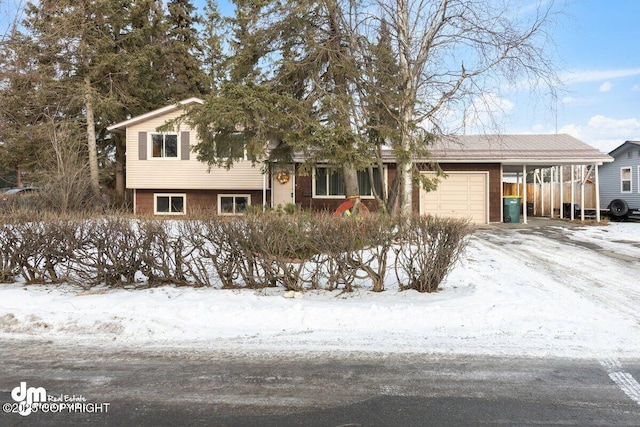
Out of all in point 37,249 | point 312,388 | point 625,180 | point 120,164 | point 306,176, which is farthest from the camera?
point 120,164

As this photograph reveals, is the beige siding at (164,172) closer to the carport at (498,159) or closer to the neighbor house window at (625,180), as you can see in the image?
the carport at (498,159)

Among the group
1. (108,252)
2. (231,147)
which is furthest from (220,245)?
(231,147)

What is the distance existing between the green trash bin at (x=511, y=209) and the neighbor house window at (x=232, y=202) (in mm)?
11734

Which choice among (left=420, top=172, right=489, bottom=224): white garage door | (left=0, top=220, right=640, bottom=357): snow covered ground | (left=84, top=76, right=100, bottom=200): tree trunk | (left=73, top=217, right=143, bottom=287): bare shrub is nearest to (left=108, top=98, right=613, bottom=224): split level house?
(left=420, top=172, right=489, bottom=224): white garage door

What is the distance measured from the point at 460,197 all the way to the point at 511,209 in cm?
235

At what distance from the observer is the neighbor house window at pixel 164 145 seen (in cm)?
2055

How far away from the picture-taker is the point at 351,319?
5.54 m

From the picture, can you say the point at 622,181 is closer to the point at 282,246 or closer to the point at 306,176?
the point at 306,176

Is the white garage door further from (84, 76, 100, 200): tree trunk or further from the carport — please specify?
(84, 76, 100, 200): tree trunk

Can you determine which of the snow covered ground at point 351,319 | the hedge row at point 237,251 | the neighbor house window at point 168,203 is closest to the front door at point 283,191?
the neighbor house window at point 168,203

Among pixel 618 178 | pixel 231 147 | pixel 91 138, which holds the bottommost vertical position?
pixel 618 178

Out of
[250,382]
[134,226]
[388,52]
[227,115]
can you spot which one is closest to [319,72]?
[388,52]

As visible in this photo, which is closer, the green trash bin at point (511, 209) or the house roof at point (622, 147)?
the green trash bin at point (511, 209)

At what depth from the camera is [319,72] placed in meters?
11.6
